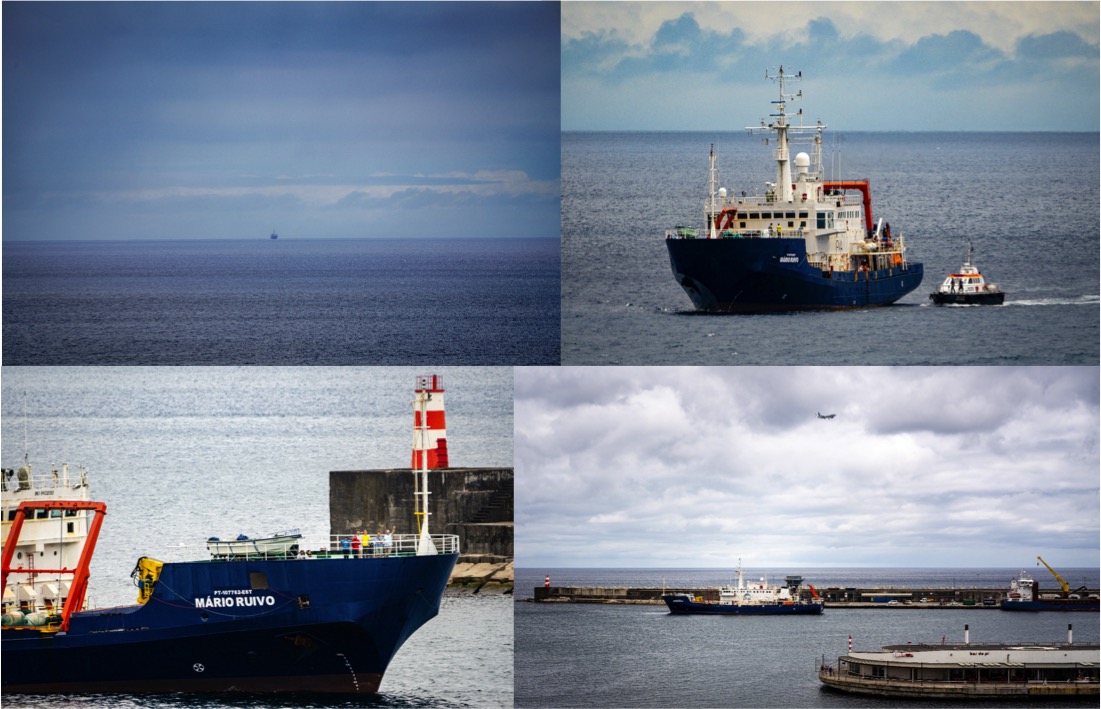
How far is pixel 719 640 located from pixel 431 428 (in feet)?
12.6

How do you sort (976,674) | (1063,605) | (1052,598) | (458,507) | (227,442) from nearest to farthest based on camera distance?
(976,674), (458,507), (227,442), (1063,605), (1052,598)

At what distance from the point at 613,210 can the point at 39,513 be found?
19.6 ft

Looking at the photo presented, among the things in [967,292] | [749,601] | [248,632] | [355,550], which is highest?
[967,292]

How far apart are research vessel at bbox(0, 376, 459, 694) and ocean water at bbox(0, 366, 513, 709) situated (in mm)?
2085

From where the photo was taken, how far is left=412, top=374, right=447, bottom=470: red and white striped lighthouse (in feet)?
74.3

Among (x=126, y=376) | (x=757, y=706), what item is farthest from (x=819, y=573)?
(x=126, y=376)

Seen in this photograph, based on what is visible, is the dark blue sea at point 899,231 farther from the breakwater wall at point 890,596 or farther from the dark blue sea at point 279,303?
the breakwater wall at point 890,596

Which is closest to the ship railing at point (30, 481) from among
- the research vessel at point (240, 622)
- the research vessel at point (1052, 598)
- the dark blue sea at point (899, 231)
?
the research vessel at point (240, 622)

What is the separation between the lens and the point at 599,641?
76.9ft

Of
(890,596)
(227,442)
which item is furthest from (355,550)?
(890,596)

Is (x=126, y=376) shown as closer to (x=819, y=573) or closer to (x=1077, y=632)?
(x=819, y=573)

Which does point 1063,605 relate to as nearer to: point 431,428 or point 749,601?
point 749,601

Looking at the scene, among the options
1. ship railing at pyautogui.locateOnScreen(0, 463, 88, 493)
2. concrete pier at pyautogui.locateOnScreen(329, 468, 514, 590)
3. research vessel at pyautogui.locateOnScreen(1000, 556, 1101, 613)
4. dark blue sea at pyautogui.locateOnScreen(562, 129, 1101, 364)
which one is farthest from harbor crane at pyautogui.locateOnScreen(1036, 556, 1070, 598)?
ship railing at pyautogui.locateOnScreen(0, 463, 88, 493)

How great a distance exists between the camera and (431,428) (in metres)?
22.8
